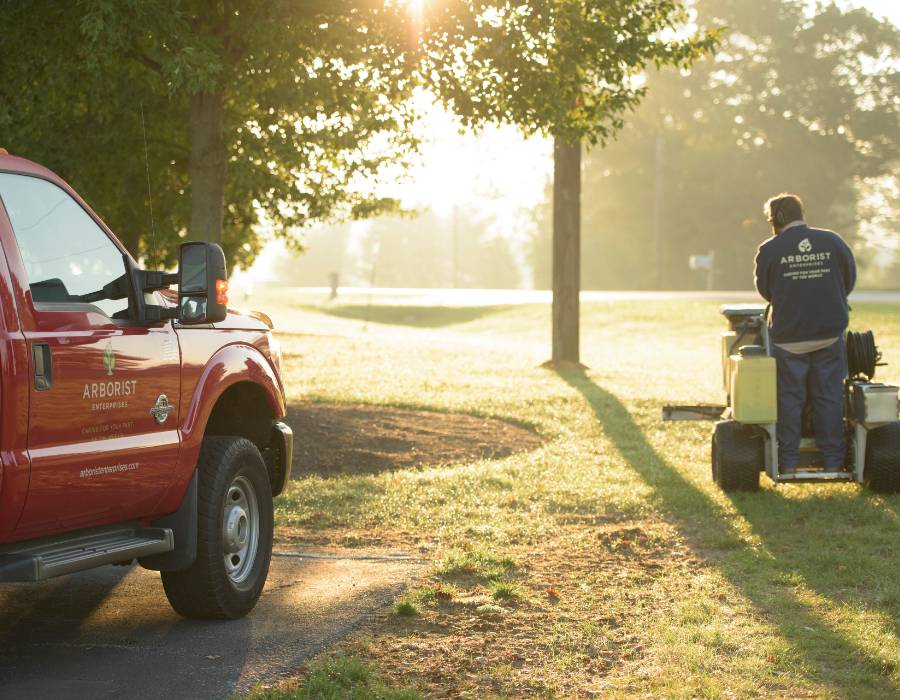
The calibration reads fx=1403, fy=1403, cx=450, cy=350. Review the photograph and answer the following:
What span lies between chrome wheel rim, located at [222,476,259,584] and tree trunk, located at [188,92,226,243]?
729cm

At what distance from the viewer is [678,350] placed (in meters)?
32.0

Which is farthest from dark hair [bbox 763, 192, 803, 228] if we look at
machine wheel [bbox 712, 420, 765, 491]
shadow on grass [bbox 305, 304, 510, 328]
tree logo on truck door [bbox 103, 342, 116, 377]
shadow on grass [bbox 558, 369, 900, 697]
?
shadow on grass [bbox 305, 304, 510, 328]

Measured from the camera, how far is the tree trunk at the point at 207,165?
13.9 m

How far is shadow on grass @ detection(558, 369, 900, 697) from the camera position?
19.2ft

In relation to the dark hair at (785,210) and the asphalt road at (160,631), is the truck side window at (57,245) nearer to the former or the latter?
the asphalt road at (160,631)

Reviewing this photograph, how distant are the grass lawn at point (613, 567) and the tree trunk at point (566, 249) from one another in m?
5.26

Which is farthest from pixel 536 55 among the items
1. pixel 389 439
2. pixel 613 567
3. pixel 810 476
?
pixel 613 567

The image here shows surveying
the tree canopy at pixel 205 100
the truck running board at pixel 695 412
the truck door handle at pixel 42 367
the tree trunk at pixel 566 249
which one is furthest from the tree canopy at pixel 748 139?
the truck door handle at pixel 42 367

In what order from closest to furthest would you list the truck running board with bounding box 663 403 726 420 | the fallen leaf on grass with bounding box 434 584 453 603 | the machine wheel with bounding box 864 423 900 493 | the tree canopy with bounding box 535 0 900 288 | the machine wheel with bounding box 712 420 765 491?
1. the fallen leaf on grass with bounding box 434 584 453 603
2. the machine wheel with bounding box 864 423 900 493
3. the machine wheel with bounding box 712 420 765 491
4. the truck running board with bounding box 663 403 726 420
5. the tree canopy with bounding box 535 0 900 288

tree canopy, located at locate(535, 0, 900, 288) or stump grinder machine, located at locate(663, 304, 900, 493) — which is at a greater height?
tree canopy, located at locate(535, 0, 900, 288)

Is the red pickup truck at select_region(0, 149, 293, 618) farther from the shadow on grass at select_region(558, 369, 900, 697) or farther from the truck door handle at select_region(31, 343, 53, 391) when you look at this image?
the shadow on grass at select_region(558, 369, 900, 697)

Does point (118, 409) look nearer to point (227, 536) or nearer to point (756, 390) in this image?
point (227, 536)

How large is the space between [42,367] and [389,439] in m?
8.19

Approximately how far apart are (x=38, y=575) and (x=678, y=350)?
27.5 m
